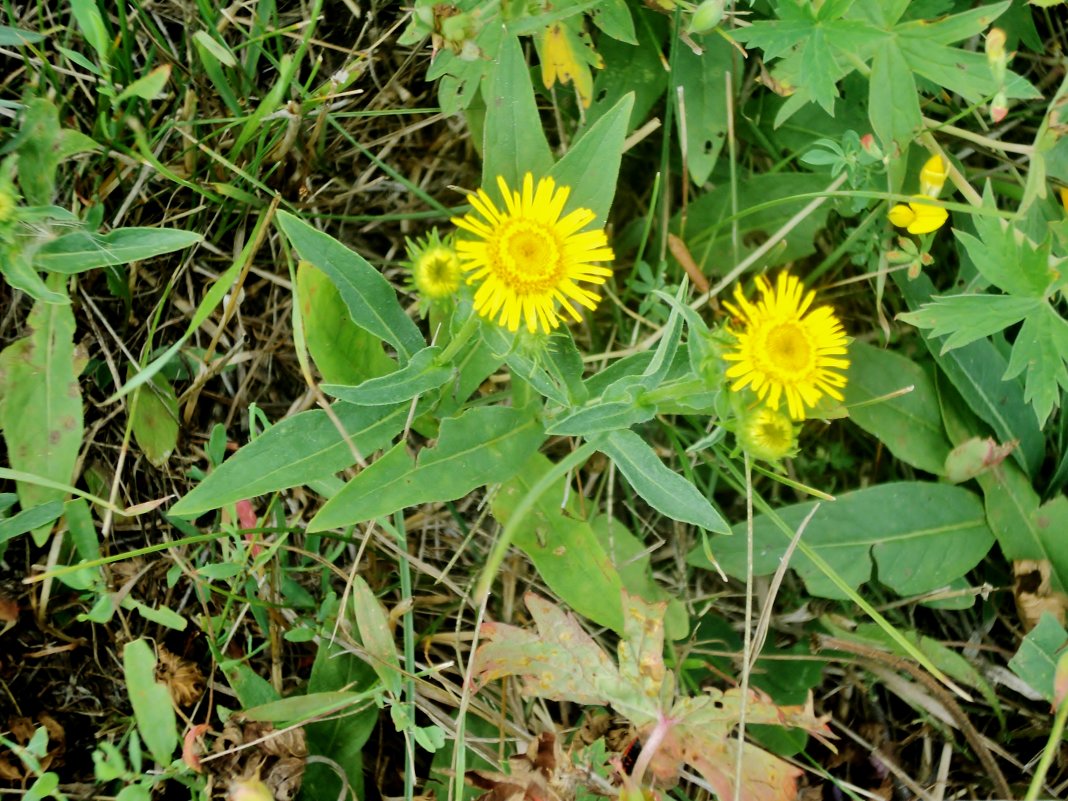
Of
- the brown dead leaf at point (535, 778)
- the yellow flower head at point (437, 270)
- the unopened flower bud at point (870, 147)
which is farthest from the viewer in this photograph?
the unopened flower bud at point (870, 147)

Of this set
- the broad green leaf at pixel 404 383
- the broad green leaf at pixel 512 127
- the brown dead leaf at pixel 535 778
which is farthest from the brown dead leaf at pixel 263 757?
the broad green leaf at pixel 512 127

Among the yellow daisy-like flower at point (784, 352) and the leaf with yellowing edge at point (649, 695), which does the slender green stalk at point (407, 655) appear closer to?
the leaf with yellowing edge at point (649, 695)

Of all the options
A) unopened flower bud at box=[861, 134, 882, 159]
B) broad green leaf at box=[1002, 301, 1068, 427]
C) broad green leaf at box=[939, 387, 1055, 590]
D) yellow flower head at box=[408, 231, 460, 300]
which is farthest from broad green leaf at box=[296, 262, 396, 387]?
broad green leaf at box=[939, 387, 1055, 590]

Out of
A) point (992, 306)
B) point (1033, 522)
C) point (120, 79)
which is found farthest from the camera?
point (1033, 522)

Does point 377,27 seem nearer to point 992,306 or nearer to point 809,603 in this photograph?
point 992,306

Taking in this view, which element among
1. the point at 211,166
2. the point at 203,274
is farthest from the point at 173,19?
the point at 203,274
